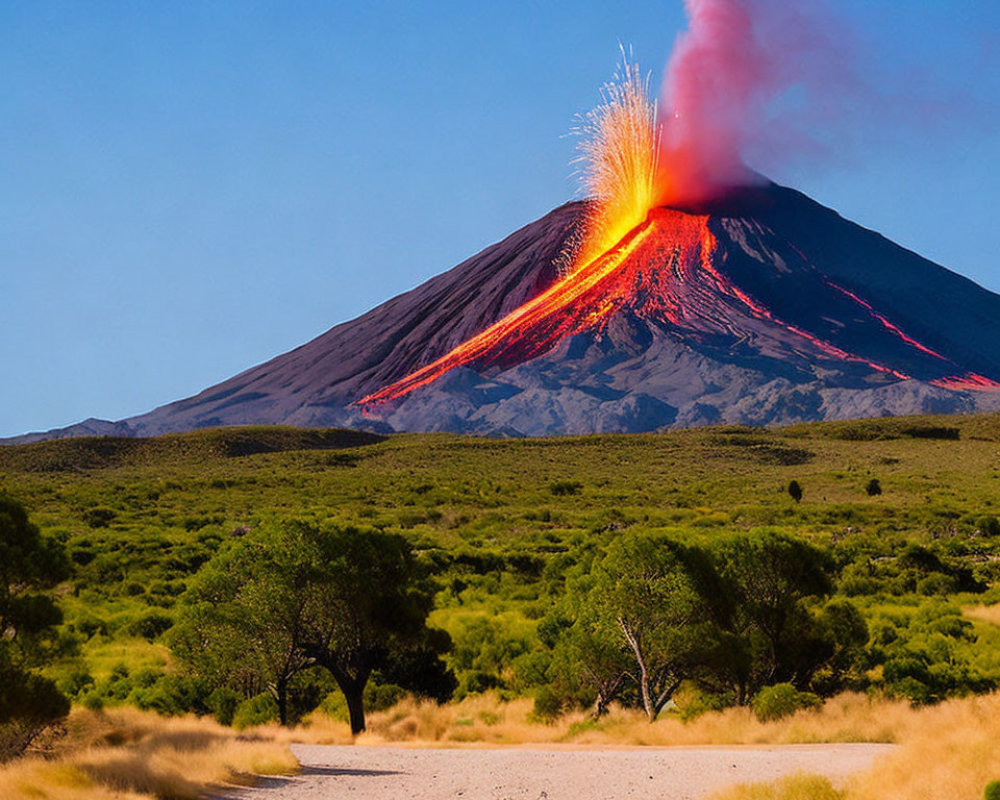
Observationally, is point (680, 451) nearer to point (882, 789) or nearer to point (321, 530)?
point (321, 530)

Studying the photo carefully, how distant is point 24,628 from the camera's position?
62.0ft

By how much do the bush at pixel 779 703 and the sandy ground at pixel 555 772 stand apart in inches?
Answer: 175

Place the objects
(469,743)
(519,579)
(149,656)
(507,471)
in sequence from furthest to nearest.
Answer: (507,471) → (519,579) → (149,656) → (469,743)

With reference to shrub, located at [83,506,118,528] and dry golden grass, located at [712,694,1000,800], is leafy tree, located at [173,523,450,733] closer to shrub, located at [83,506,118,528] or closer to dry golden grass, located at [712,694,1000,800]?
dry golden grass, located at [712,694,1000,800]

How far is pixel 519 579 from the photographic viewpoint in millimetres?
53469

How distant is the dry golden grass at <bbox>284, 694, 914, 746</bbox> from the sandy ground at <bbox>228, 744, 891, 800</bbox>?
200cm

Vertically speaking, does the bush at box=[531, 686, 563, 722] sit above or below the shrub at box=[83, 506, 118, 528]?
below

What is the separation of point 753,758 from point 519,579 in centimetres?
3482

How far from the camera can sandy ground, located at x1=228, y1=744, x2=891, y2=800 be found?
1650 cm

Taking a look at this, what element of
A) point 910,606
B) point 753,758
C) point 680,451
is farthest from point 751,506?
point 753,758

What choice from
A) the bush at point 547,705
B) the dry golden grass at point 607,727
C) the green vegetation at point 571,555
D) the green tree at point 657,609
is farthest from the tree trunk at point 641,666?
the bush at point 547,705

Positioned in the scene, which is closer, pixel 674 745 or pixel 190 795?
pixel 190 795

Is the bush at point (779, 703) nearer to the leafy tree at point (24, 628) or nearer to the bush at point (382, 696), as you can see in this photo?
the bush at point (382, 696)

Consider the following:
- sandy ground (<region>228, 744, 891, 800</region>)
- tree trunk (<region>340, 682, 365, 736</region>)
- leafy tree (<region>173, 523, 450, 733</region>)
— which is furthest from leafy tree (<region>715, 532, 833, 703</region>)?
tree trunk (<region>340, 682, 365, 736</region>)
